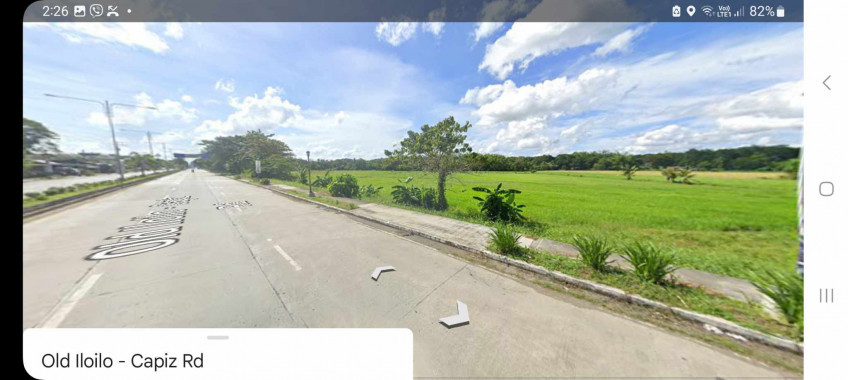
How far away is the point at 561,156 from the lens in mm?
30062

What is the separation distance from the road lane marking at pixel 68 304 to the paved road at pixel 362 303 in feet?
0.04

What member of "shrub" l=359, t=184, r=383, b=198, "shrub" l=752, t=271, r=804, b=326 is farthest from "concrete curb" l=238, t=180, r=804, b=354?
"shrub" l=359, t=184, r=383, b=198

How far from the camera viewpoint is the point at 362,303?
296cm

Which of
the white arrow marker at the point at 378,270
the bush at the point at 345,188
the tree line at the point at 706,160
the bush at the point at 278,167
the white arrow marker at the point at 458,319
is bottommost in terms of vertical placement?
the white arrow marker at the point at 458,319

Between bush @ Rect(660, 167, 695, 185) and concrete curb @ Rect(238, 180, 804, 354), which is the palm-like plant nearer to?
bush @ Rect(660, 167, 695, 185)

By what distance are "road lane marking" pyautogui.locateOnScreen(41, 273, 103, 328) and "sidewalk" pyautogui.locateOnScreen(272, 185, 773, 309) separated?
18.4ft

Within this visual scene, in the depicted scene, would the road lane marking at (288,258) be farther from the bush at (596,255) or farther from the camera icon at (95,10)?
the bush at (596,255)

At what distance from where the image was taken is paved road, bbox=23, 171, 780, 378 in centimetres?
203

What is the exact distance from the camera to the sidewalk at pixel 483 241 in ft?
10.1

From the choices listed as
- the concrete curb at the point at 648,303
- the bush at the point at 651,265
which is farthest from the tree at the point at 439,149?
the bush at the point at 651,265

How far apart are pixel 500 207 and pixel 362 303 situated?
5.66 metres
